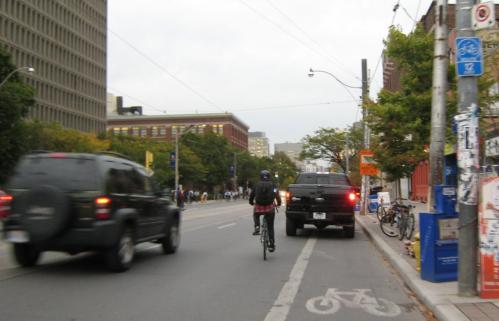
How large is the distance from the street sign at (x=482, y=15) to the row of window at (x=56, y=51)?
255 ft

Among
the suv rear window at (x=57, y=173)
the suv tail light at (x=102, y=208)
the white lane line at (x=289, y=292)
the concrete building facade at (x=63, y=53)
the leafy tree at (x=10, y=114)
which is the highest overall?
the concrete building facade at (x=63, y=53)

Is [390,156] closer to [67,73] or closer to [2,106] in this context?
[2,106]

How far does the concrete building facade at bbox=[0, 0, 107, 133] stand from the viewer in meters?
80.5

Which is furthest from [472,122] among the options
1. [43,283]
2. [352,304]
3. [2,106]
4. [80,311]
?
[2,106]

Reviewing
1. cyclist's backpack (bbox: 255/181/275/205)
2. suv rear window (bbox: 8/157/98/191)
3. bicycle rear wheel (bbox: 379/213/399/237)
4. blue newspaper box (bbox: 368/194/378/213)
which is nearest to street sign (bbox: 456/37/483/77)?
cyclist's backpack (bbox: 255/181/275/205)

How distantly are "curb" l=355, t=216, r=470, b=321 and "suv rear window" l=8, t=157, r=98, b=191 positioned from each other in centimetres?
514

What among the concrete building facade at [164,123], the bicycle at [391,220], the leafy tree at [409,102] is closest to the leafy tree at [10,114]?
the bicycle at [391,220]

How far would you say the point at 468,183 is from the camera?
7.36 meters

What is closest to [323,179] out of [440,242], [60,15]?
[440,242]

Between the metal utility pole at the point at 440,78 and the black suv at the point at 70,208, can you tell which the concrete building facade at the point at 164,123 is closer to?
the metal utility pole at the point at 440,78

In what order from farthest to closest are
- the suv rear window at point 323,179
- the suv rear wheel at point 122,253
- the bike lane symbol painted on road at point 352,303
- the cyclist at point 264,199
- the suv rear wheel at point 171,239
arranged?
the suv rear window at point 323,179
the suv rear wheel at point 171,239
the cyclist at point 264,199
the suv rear wheel at point 122,253
the bike lane symbol painted on road at point 352,303

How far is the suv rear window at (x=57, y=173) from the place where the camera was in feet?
30.6

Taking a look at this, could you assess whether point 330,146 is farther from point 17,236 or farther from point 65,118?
point 17,236

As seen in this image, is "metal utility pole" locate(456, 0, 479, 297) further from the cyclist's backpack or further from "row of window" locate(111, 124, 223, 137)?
"row of window" locate(111, 124, 223, 137)
